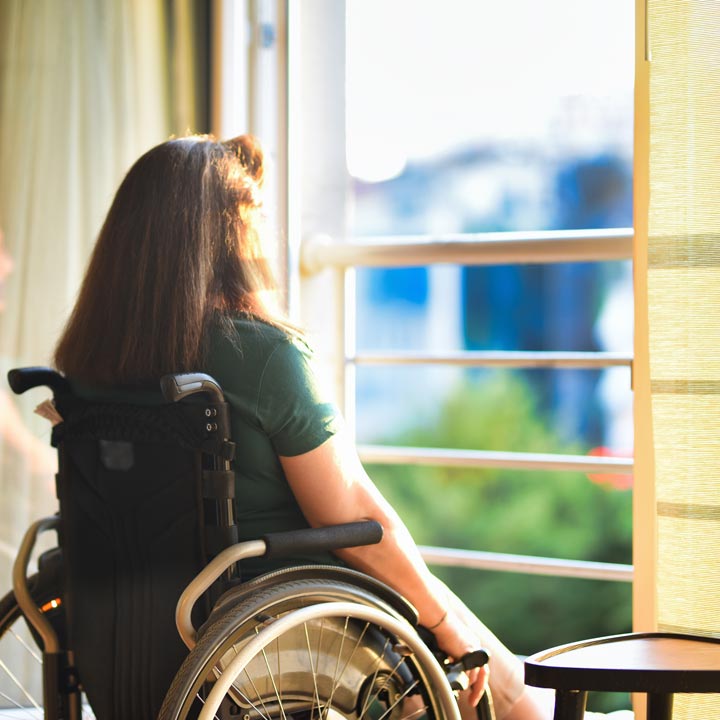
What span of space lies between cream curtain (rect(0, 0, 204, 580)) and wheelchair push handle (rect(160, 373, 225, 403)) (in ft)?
3.44

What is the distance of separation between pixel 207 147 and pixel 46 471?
3.40ft

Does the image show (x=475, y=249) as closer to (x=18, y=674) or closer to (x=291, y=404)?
(x=291, y=404)

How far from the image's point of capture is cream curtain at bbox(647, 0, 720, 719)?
4.91 feet

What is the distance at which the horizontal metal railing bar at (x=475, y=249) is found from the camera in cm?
198

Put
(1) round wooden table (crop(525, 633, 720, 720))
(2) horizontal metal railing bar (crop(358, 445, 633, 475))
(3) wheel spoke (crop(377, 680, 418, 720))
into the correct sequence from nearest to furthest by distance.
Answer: (1) round wooden table (crop(525, 633, 720, 720)), (3) wheel spoke (crop(377, 680, 418, 720)), (2) horizontal metal railing bar (crop(358, 445, 633, 475))

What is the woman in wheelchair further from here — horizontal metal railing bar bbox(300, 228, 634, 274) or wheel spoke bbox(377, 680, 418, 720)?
horizontal metal railing bar bbox(300, 228, 634, 274)

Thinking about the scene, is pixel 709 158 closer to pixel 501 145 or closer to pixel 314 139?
pixel 314 139

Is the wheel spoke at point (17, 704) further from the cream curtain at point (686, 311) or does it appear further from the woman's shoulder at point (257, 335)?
the cream curtain at point (686, 311)

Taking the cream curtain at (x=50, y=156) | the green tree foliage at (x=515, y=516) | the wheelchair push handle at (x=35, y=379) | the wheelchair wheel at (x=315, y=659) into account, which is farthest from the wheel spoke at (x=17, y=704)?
the green tree foliage at (x=515, y=516)

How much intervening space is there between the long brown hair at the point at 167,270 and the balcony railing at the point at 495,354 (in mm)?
678

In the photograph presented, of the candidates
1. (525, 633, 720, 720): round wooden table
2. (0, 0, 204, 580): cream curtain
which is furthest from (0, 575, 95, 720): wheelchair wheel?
→ (525, 633, 720, 720): round wooden table

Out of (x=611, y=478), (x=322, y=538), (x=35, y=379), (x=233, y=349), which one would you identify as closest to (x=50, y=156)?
(x=35, y=379)

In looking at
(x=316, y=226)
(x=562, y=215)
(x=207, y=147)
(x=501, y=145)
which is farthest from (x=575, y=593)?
(x=207, y=147)

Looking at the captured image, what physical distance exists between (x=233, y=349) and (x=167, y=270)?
168 mm
